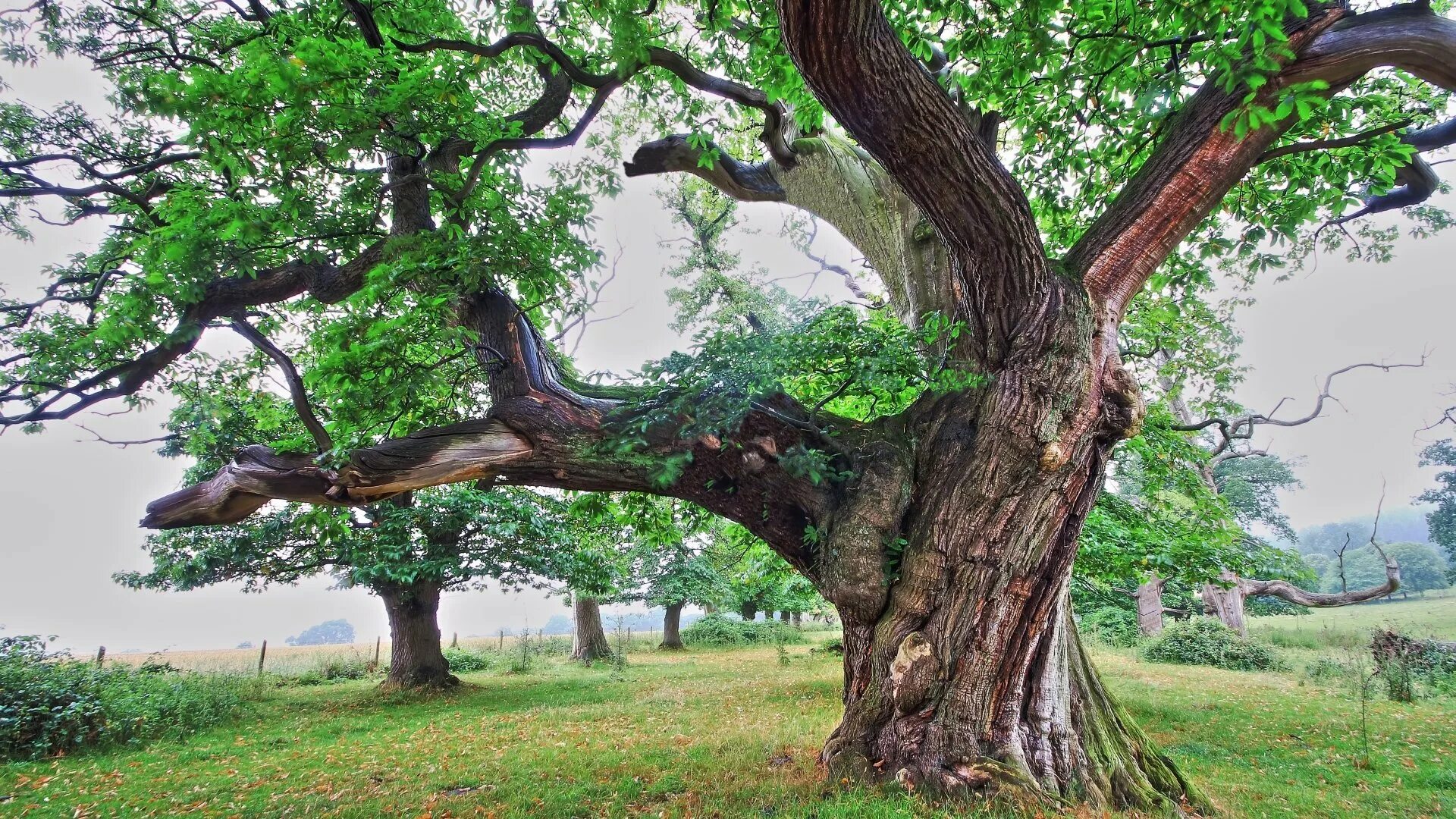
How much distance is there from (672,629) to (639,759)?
1988 cm

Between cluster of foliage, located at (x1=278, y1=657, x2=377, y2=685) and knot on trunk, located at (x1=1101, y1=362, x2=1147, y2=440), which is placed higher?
knot on trunk, located at (x1=1101, y1=362, x2=1147, y2=440)

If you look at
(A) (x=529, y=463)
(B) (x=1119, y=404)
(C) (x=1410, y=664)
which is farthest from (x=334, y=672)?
(C) (x=1410, y=664)

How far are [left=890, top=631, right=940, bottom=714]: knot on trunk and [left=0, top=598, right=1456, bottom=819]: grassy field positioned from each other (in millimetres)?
572

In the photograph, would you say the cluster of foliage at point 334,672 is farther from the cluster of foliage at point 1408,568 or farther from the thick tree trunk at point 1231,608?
the cluster of foliage at point 1408,568

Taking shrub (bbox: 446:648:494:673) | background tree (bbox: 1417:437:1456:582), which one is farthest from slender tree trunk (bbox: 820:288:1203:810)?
background tree (bbox: 1417:437:1456:582)

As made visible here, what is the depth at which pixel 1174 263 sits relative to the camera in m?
5.42

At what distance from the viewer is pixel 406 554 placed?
11.1m

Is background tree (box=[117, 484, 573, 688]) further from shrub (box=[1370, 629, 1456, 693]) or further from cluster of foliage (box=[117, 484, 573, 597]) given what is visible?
shrub (box=[1370, 629, 1456, 693])

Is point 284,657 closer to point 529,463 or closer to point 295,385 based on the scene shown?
point 295,385

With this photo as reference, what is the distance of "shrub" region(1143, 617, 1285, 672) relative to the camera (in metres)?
14.6

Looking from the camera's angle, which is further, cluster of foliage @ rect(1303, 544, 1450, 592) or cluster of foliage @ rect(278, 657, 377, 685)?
cluster of foliage @ rect(1303, 544, 1450, 592)

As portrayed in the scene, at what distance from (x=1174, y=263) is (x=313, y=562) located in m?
14.9

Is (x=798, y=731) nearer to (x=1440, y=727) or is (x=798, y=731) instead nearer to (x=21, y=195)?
(x=1440, y=727)

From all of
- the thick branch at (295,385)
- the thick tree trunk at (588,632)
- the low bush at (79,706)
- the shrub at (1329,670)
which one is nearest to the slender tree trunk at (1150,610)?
the shrub at (1329,670)
